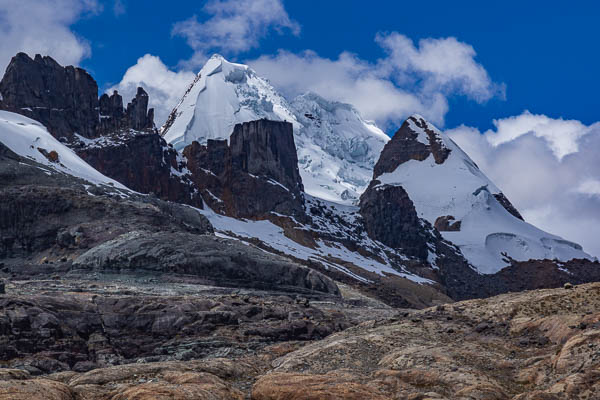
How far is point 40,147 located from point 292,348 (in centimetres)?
10319

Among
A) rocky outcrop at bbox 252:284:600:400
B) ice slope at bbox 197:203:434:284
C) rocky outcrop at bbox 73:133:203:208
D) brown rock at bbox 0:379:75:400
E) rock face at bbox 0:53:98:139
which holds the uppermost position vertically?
rock face at bbox 0:53:98:139

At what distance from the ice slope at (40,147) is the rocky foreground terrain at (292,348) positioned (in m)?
69.9

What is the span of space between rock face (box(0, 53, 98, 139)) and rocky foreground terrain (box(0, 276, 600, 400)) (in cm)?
12242

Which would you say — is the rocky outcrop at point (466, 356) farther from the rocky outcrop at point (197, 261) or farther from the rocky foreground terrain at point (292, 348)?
the rocky outcrop at point (197, 261)

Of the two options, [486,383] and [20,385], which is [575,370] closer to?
[486,383]

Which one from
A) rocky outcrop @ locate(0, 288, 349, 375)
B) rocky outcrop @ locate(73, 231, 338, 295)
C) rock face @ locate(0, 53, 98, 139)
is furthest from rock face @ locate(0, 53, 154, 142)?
rocky outcrop @ locate(0, 288, 349, 375)

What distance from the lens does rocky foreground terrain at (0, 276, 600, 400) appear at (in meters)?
23.0

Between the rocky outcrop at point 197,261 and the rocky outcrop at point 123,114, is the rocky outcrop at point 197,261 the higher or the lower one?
the lower one

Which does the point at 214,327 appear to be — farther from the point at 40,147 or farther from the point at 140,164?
the point at 140,164

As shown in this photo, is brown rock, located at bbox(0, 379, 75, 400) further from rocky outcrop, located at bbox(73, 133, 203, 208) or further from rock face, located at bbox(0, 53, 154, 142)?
rocky outcrop, located at bbox(73, 133, 203, 208)

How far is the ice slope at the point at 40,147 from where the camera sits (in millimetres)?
118719

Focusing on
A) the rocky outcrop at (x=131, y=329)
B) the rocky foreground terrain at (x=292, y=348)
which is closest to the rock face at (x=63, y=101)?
the rocky foreground terrain at (x=292, y=348)

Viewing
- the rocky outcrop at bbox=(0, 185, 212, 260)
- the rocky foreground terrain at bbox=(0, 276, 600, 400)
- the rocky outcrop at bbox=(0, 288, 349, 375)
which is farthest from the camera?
the rocky outcrop at bbox=(0, 185, 212, 260)

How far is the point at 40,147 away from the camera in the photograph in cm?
12762
